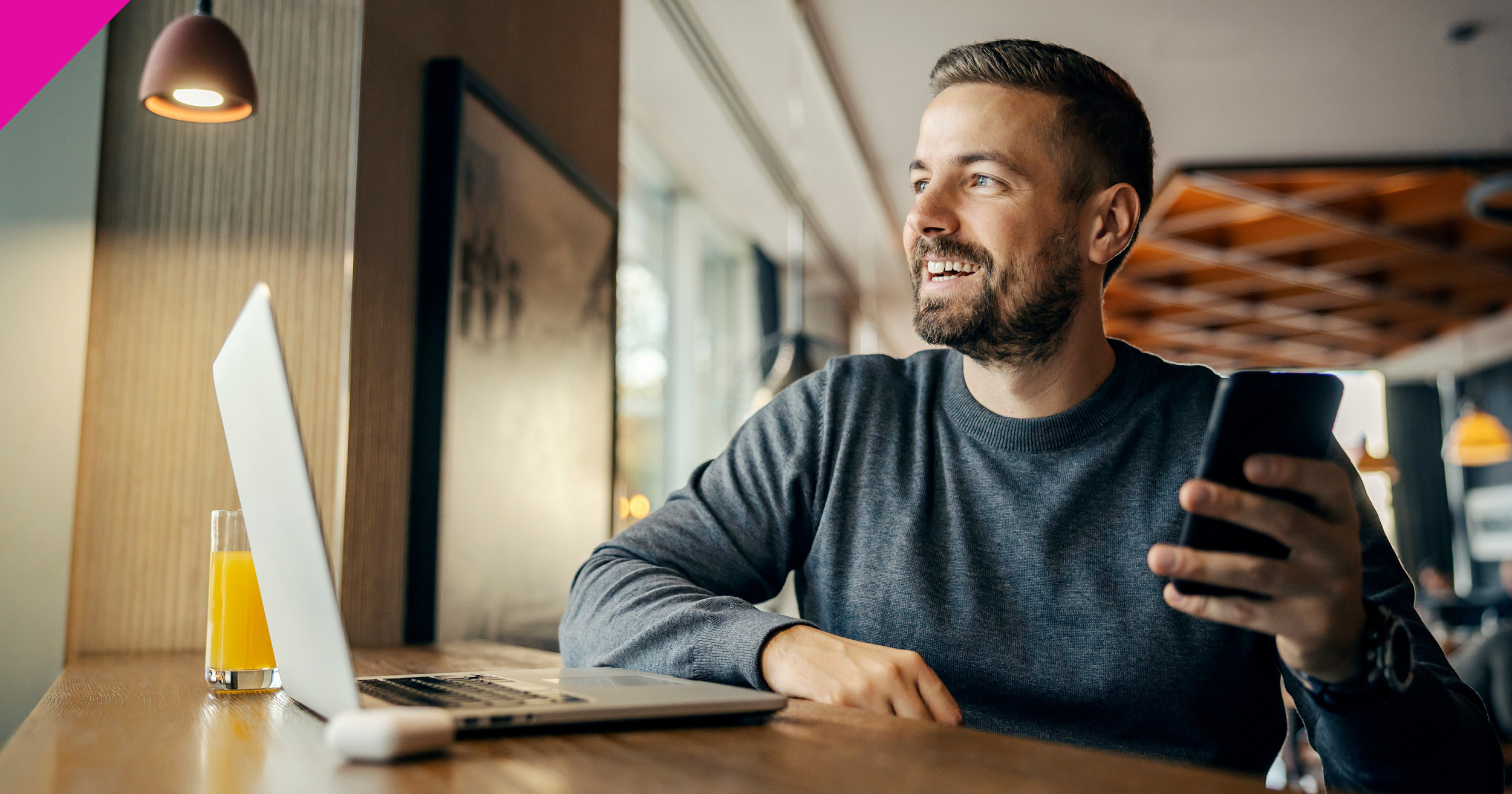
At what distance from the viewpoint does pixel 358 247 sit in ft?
5.14

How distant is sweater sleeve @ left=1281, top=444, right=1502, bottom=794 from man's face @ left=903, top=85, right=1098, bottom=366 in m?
0.46

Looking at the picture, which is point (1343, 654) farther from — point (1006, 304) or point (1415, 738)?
point (1006, 304)

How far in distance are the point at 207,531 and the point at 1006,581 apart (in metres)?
1.15

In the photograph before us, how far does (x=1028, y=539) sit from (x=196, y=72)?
1.18 m

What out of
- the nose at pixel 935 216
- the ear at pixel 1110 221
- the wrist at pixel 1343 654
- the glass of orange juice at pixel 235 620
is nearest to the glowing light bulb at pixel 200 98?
the glass of orange juice at pixel 235 620

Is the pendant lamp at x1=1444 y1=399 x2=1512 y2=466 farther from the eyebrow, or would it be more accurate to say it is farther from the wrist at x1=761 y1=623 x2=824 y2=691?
the wrist at x1=761 y1=623 x2=824 y2=691

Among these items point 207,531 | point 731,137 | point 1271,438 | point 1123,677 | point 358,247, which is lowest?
point 1123,677

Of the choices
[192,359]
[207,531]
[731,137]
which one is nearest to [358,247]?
[192,359]

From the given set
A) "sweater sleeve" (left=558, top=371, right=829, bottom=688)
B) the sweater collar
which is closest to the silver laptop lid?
"sweater sleeve" (left=558, top=371, right=829, bottom=688)

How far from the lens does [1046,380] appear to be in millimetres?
1269

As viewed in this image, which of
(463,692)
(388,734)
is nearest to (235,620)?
(463,692)

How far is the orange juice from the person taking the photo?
3.15 feet

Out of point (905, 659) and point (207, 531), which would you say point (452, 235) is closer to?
point (207, 531)

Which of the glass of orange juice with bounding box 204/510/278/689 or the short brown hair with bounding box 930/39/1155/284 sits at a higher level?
the short brown hair with bounding box 930/39/1155/284
